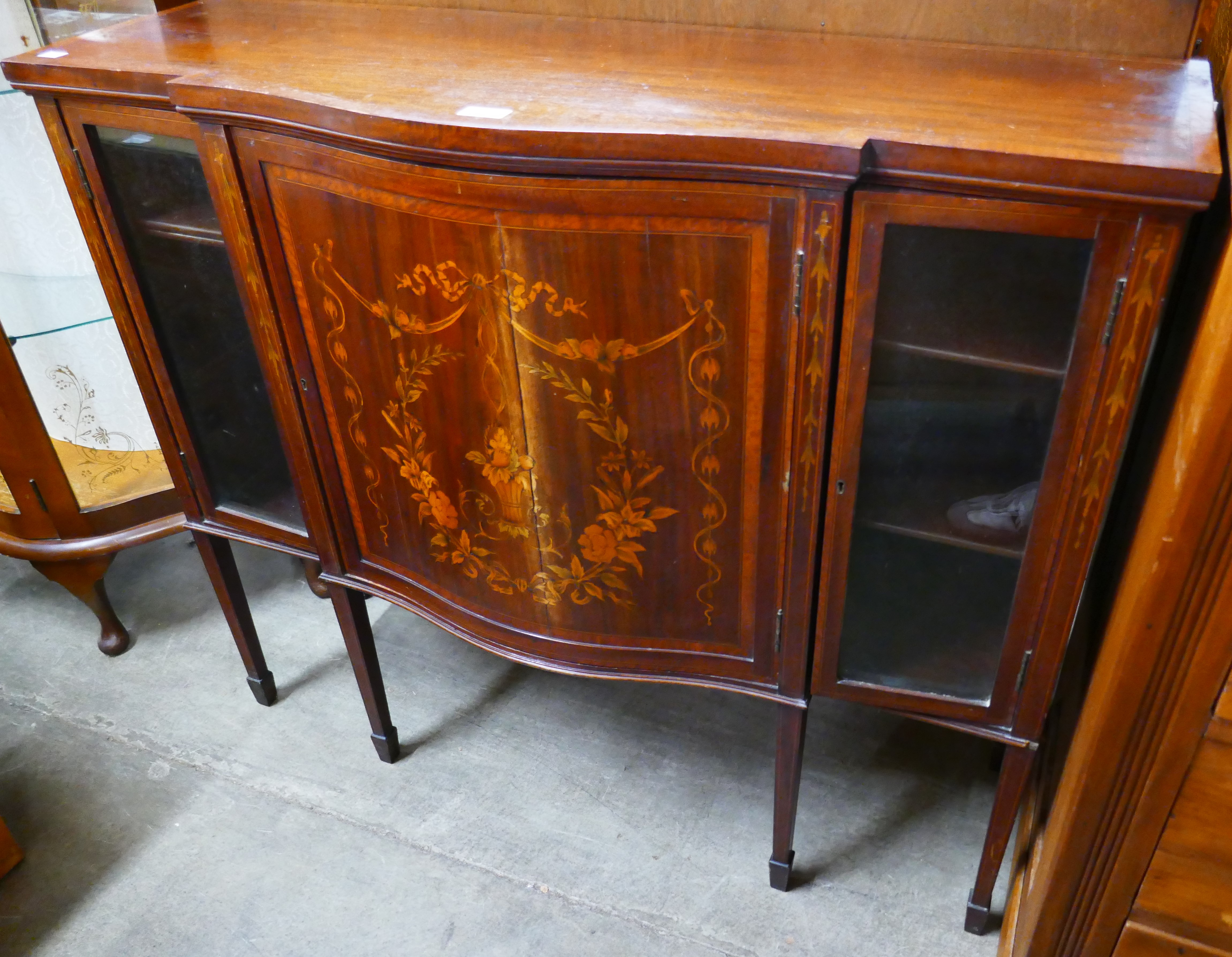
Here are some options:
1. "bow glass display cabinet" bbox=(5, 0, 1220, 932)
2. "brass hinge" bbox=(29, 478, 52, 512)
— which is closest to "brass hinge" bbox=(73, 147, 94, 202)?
"bow glass display cabinet" bbox=(5, 0, 1220, 932)

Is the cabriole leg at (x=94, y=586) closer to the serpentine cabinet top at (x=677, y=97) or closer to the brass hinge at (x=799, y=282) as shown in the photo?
the serpentine cabinet top at (x=677, y=97)

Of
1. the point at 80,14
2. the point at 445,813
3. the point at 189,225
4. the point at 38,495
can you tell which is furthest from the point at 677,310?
the point at 38,495

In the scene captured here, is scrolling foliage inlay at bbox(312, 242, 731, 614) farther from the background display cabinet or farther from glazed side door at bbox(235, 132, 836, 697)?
the background display cabinet

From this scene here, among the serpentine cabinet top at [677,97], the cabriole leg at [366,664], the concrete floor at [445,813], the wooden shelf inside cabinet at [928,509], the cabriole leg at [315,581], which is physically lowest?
the concrete floor at [445,813]

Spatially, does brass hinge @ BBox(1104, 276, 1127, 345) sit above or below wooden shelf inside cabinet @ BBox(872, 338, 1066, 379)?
above

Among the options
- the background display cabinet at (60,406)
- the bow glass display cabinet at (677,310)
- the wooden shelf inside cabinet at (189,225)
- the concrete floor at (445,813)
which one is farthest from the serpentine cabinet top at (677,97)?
the concrete floor at (445,813)

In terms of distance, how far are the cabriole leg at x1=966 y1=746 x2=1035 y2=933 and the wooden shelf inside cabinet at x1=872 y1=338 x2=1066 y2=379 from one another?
472 mm

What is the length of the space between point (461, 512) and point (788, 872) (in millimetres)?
681

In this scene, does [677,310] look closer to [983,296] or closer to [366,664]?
[983,296]

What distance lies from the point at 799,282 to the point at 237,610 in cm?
113

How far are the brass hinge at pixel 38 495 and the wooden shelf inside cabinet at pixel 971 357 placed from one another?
55.8 inches

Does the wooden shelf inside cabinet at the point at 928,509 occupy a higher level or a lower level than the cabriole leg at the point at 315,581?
higher

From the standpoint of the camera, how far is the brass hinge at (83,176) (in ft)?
4.05

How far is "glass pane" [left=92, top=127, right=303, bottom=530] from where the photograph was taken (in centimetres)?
123
